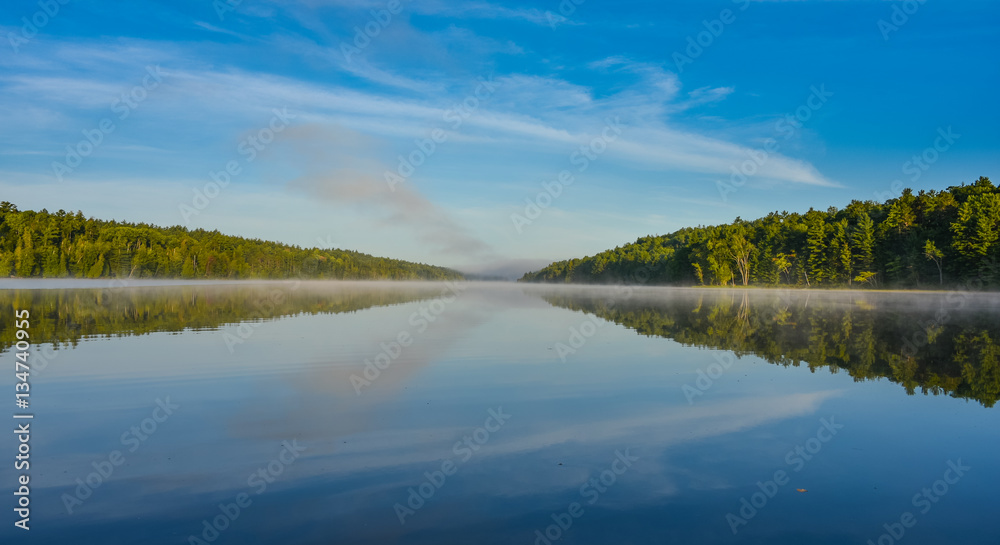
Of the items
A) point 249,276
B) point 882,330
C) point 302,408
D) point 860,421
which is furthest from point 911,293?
point 249,276

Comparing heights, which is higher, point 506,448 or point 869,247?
point 869,247

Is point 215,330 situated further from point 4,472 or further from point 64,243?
point 64,243

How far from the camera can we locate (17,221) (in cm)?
13362

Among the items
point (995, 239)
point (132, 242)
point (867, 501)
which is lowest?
point (867, 501)

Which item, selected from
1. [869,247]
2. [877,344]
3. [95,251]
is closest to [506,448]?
[877,344]

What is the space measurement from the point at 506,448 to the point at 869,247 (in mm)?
97883

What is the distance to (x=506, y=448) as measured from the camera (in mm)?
7738

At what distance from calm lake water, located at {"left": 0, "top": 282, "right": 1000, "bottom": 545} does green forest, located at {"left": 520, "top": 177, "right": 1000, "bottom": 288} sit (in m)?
68.2

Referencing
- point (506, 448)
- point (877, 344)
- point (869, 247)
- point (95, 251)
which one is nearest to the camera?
point (506, 448)

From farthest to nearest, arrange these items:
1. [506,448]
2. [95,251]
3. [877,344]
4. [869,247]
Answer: [95,251] → [869,247] → [877,344] → [506,448]

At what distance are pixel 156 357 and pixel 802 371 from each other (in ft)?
56.1

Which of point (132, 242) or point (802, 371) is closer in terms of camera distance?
point (802, 371)

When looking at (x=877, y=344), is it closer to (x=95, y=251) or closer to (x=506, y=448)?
(x=506, y=448)

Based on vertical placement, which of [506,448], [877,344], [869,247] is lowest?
[506,448]
